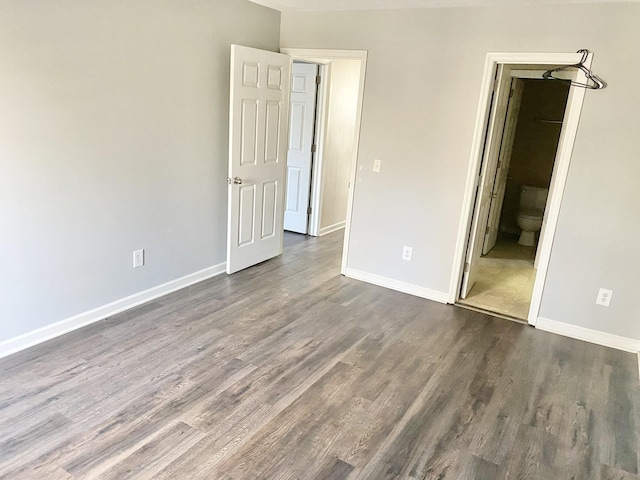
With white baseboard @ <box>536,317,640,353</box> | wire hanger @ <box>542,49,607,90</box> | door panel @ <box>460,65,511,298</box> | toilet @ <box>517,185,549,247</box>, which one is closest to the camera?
wire hanger @ <box>542,49,607,90</box>

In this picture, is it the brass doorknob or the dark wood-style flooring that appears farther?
the brass doorknob

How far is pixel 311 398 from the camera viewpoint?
2.59 metres

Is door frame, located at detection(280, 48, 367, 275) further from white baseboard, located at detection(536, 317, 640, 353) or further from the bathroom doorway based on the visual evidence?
white baseboard, located at detection(536, 317, 640, 353)

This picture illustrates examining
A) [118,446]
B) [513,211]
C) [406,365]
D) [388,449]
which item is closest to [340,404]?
[388,449]

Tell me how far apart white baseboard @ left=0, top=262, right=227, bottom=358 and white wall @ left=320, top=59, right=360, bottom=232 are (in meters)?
2.03

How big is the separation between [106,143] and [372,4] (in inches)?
89.0

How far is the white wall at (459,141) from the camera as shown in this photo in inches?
124

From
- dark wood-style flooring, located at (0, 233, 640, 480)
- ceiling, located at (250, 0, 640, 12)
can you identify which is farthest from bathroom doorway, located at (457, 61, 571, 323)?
ceiling, located at (250, 0, 640, 12)

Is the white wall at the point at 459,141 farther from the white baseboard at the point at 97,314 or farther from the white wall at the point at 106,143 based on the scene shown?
the white baseboard at the point at 97,314

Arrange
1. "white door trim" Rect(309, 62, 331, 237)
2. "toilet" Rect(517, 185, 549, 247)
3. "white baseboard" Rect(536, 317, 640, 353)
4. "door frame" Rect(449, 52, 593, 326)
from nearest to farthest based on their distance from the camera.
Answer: "door frame" Rect(449, 52, 593, 326), "white baseboard" Rect(536, 317, 640, 353), "white door trim" Rect(309, 62, 331, 237), "toilet" Rect(517, 185, 549, 247)

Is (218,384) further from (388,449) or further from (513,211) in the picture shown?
(513,211)

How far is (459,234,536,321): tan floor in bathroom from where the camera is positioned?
13.2 feet

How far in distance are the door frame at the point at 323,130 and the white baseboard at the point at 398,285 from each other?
14 centimetres

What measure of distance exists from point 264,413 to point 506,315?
2321 mm
